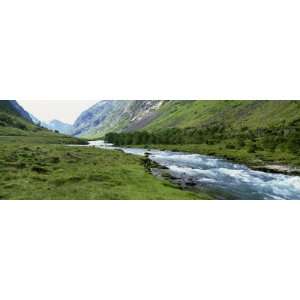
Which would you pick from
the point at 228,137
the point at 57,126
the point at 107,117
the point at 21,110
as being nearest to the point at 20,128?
the point at 21,110

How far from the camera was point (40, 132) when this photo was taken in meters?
18.1

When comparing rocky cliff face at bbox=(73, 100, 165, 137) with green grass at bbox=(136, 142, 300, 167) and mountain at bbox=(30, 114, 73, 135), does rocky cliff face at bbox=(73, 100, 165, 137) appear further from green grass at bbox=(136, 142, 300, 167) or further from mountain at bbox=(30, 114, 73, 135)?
green grass at bbox=(136, 142, 300, 167)

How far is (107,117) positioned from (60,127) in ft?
8.58

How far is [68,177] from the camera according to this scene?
15.0 meters

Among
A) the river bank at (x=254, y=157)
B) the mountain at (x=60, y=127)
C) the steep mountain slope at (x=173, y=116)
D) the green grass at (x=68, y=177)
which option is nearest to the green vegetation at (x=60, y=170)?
the green grass at (x=68, y=177)

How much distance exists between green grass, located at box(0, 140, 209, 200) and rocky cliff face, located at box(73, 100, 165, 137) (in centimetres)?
193

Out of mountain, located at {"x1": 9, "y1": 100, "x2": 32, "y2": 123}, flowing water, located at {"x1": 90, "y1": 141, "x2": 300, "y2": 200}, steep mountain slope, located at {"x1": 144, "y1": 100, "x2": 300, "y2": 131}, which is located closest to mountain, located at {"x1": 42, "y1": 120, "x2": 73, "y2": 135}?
mountain, located at {"x1": 9, "y1": 100, "x2": 32, "y2": 123}

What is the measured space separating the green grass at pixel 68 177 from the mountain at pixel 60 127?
96cm

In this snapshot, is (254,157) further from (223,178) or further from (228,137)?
(228,137)

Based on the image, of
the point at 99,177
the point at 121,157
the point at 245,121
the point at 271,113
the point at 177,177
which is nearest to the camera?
the point at 99,177

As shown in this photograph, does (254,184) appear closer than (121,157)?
Yes
